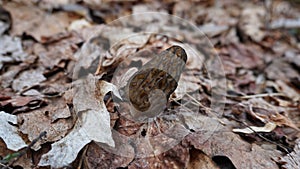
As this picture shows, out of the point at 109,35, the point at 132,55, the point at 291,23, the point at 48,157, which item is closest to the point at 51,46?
the point at 109,35

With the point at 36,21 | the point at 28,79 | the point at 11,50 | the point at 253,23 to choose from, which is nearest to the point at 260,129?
the point at 28,79

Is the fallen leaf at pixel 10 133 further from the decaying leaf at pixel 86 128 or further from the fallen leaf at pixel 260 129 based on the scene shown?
the fallen leaf at pixel 260 129

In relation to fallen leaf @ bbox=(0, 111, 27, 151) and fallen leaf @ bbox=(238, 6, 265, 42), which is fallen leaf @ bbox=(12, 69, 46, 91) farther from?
fallen leaf @ bbox=(238, 6, 265, 42)

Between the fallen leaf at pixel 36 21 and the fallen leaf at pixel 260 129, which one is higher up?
the fallen leaf at pixel 36 21

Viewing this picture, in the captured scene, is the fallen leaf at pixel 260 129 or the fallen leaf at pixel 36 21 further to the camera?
the fallen leaf at pixel 36 21

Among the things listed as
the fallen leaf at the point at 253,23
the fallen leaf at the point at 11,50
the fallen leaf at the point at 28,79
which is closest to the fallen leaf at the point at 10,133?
the fallen leaf at the point at 28,79

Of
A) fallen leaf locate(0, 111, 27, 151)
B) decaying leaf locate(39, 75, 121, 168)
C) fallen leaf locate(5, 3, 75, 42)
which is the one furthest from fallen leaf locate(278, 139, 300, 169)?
fallen leaf locate(5, 3, 75, 42)

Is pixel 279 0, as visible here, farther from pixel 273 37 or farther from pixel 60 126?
pixel 60 126

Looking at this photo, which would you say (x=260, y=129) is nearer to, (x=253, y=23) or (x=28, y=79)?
(x=28, y=79)
